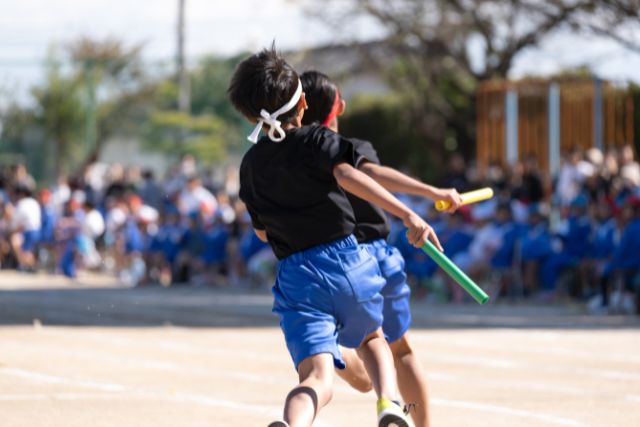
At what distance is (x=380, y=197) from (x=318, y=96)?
1146 millimetres

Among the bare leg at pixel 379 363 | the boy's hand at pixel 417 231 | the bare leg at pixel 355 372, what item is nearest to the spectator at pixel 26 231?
the bare leg at pixel 355 372

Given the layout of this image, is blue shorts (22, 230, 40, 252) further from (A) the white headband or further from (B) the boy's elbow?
(B) the boy's elbow

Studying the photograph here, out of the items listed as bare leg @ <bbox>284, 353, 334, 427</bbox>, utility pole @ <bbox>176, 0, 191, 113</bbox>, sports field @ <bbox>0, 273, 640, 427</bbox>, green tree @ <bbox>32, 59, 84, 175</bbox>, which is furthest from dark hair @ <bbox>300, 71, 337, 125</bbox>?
green tree @ <bbox>32, 59, 84, 175</bbox>

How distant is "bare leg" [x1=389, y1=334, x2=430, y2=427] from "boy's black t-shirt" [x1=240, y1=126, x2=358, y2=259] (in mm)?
933

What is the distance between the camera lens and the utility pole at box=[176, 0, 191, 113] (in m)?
35.1

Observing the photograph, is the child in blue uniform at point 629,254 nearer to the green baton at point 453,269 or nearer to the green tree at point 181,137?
the green baton at point 453,269

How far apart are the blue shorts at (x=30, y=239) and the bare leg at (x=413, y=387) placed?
887 inches

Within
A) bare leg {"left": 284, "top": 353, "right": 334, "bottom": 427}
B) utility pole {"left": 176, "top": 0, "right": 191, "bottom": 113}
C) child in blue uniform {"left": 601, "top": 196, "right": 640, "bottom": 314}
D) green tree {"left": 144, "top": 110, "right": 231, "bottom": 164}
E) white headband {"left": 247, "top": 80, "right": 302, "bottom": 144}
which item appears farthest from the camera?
utility pole {"left": 176, "top": 0, "right": 191, "bottom": 113}

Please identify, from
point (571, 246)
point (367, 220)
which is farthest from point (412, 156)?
point (367, 220)

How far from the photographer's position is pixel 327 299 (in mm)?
5844

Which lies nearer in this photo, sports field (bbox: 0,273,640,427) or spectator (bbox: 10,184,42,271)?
sports field (bbox: 0,273,640,427)

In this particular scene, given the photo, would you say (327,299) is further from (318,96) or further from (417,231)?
(318,96)

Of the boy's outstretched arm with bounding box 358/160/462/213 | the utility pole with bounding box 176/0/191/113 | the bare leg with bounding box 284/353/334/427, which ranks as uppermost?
the utility pole with bounding box 176/0/191/113

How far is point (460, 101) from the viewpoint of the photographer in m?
37.4
